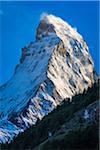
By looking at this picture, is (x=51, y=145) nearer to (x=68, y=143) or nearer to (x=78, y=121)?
(x=68, y=143)

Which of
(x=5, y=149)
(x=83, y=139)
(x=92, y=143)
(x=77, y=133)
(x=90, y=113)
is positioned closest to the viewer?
(x=92, y=143)

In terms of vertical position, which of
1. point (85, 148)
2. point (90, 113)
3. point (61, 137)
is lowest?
point (85, 148)

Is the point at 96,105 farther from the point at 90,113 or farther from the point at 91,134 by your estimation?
the point at 91,134

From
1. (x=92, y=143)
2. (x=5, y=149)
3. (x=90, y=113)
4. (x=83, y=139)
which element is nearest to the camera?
(x=92, y=143)

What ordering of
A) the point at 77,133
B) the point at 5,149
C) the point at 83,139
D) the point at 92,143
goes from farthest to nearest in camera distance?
the point at 5,149 → the point at 77,133 → the point at 83,139 → the point at 92,143

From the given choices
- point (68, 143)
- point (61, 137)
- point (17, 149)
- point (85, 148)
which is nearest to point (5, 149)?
point (17, 149)

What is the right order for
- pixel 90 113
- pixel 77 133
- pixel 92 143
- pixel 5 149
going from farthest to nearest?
pixel 5 149, pixel 90 113, pixel 77 133, pixel 92 143

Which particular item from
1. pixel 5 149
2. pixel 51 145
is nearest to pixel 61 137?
pixel 51 145

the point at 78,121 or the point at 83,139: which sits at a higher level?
the point at 78,121

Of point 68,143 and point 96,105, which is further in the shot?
point 96,105
